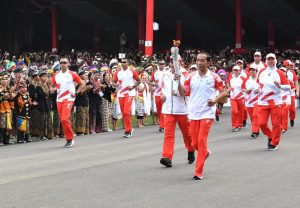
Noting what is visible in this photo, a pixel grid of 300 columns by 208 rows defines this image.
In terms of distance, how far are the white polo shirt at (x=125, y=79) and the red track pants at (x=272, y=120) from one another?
4.55m

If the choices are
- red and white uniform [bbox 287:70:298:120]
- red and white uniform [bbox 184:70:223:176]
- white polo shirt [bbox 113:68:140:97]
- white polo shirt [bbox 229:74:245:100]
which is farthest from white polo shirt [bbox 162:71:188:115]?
red and white uniform [bbox 287:70:298:120]

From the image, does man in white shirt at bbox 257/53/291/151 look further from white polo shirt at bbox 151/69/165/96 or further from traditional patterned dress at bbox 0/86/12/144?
traditional patterned dress at bbox 0/86/12/144

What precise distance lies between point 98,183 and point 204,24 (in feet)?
142

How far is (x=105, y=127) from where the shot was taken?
790 inches

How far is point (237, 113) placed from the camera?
19.7 m

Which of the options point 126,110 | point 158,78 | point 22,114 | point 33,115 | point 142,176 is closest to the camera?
point 142,176

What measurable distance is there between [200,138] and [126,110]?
23.8 ft

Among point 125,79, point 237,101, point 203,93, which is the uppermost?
point 125,79

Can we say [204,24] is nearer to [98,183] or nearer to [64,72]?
[64,72]

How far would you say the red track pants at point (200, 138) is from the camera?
10867mm

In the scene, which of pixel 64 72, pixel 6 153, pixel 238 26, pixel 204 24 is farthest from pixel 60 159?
pixel 204 24

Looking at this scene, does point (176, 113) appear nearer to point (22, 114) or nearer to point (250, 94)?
point (22, 114)

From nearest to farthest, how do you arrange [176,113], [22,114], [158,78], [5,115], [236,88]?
[176,113] → [5,115] → [22,114] → [158,78] → [236,88]

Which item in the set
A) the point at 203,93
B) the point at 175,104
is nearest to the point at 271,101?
the point at 175,104
